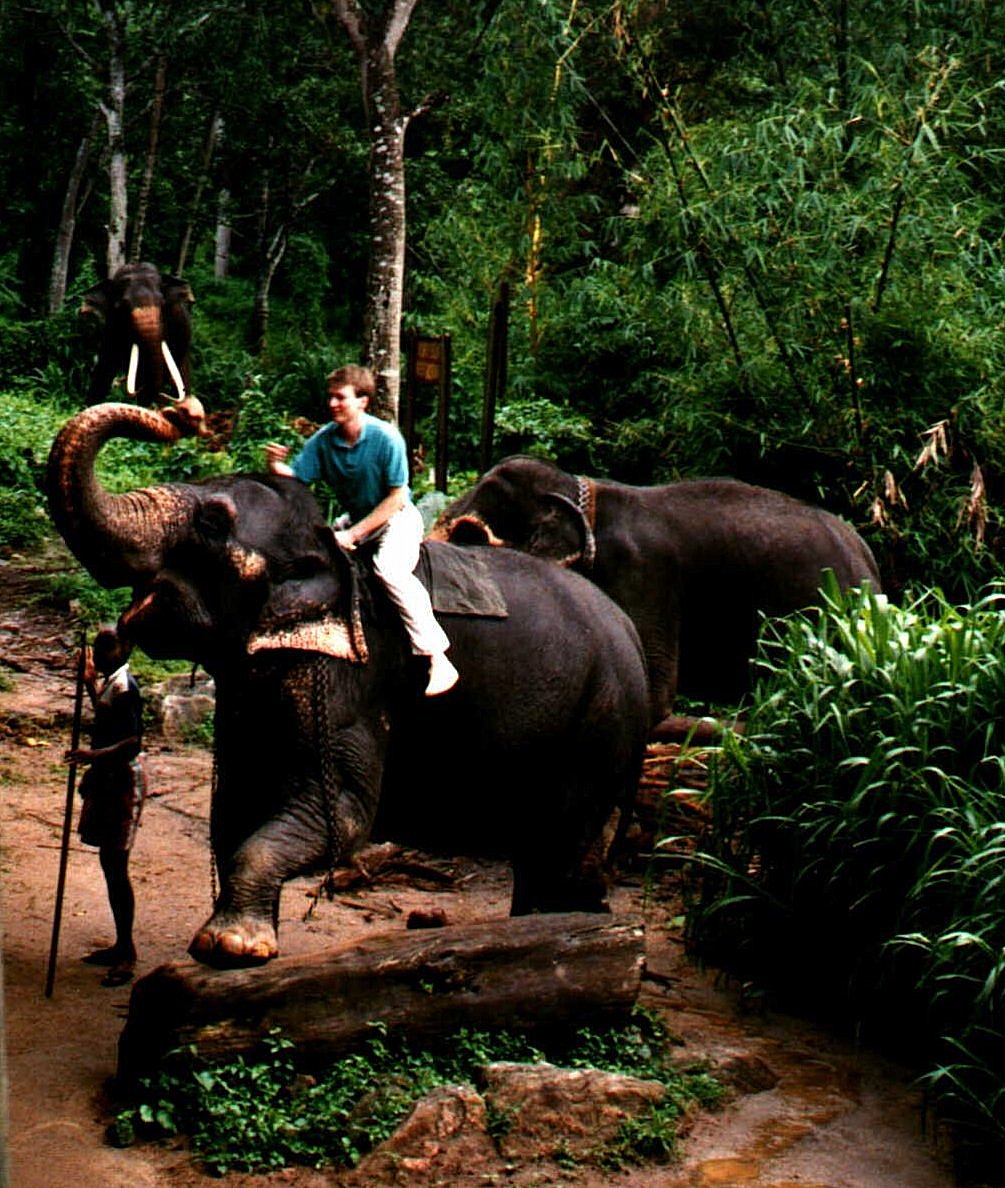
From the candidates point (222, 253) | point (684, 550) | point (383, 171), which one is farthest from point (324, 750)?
point (222, 253)

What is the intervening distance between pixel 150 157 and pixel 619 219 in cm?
782

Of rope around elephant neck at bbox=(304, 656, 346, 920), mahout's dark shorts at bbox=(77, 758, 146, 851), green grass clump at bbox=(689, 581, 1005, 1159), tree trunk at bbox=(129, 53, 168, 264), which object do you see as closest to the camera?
rope around elephant neck at bbox=(304, 656, 346, 920)

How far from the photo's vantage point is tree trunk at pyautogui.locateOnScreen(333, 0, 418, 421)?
13.4m

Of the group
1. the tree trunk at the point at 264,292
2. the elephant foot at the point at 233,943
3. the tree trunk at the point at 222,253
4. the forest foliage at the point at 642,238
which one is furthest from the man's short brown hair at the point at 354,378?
the tree trunk at the point at 222,253

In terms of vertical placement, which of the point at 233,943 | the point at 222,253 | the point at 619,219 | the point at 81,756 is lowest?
the point at 233,943

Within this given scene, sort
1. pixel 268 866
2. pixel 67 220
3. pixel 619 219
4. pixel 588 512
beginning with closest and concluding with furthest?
1. pixel 268 866
2. pixel 588 512
3. pixel 619 219
4. pixel 67 220

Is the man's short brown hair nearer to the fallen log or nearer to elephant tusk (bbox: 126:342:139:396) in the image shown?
the fallen log

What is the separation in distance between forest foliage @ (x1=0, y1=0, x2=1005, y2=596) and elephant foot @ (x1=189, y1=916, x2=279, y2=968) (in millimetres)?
5752

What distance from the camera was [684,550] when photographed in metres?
8.67

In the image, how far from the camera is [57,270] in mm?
24828

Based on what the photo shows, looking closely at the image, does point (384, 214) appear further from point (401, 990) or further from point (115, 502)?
point (401, 990)

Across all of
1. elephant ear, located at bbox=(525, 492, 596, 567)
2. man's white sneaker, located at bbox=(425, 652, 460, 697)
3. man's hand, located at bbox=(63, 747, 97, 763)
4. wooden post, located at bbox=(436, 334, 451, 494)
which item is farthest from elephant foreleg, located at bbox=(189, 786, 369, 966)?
wooden post, located at bbox=(436, 334, 451, 494)

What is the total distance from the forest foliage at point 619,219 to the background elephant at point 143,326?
311 centimetres

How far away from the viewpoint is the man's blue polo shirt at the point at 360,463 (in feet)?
18.7
